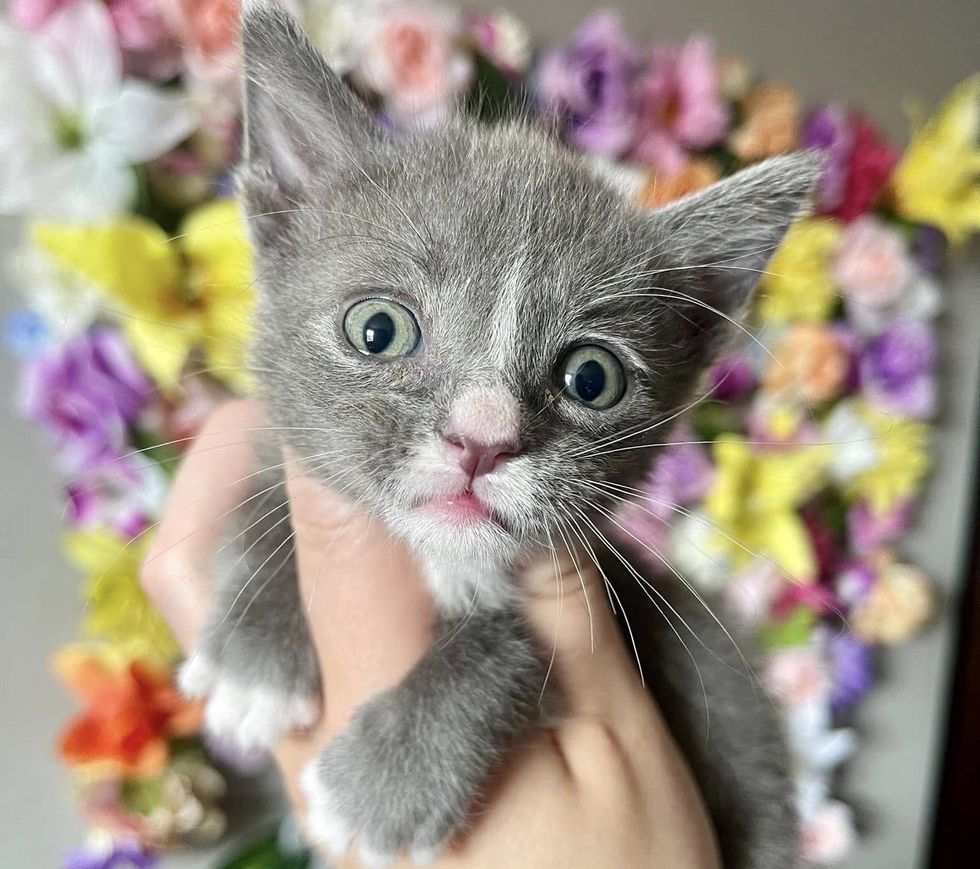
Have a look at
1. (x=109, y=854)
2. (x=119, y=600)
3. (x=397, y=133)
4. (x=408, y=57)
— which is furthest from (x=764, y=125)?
(x=109, y=854)

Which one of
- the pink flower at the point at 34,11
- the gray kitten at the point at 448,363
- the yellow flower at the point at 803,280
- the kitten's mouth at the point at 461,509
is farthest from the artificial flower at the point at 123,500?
the yellow flower at the point at 803,280

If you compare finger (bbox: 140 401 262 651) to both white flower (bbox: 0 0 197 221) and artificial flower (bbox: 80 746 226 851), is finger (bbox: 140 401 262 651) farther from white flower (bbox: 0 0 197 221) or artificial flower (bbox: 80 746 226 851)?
white flower (bbox: 0 0 197 221)

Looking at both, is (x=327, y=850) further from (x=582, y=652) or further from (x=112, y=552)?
(x=112, y=552)

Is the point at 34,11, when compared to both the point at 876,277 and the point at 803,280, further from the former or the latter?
the point at 876,277

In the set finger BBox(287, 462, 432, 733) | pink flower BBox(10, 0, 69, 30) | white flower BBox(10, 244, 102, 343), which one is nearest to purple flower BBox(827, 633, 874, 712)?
finger BBox(287, 462, 432, 733)

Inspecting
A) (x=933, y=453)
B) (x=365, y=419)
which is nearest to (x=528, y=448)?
(x=365, y=419)
